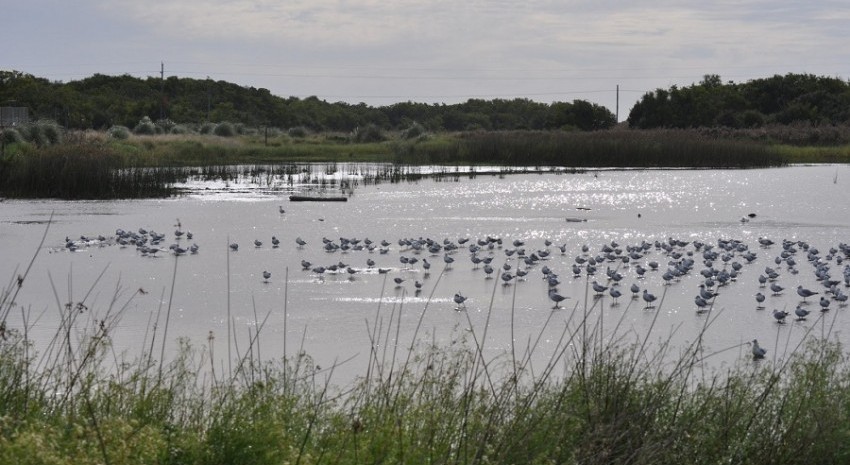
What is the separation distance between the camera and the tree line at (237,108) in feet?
178

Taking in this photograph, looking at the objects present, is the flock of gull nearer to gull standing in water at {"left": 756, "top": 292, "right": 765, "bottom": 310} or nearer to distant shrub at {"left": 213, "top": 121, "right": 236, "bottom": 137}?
gull standing in water at {"left": 756, "top": 292, "right": 765, "bottom": 310}

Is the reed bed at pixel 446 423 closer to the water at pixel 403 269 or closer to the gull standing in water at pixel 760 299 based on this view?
the water at pixel 403 269

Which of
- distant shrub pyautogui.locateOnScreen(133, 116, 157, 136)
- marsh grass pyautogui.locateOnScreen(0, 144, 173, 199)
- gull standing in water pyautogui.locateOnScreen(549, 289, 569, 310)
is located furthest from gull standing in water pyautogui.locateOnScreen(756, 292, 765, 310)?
distant shrub pyautogui.locateOnScreen(133, 116, 157, 136)

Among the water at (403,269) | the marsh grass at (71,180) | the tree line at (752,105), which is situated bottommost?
the water at (403,269)

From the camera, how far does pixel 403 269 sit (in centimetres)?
1057

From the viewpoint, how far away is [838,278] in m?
9.77

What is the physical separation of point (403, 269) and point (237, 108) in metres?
63.6

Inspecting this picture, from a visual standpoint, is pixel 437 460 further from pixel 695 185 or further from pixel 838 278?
pixel 695 185

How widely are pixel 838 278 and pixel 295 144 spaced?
37.3 metres

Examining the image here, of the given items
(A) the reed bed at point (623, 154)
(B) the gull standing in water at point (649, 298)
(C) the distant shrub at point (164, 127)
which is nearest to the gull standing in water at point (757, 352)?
(B) the gull standing in water at point (649, 298)

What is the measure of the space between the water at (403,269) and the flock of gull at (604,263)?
8 centimetres

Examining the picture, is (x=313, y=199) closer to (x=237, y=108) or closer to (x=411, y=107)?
(x=237, y=108)

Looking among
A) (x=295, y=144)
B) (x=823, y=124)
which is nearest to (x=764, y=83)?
(x=823, y=124)

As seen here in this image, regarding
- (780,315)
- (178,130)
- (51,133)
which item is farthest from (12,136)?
(780,315)
